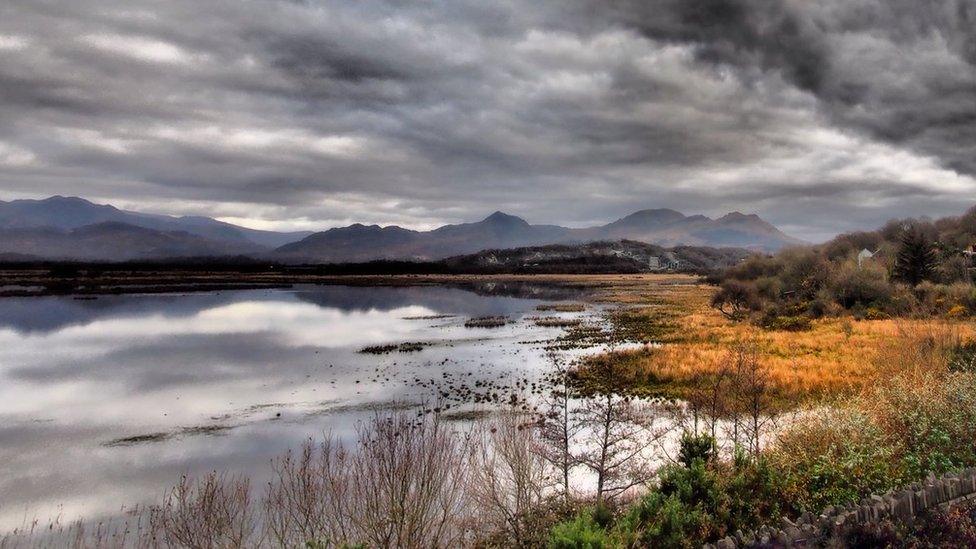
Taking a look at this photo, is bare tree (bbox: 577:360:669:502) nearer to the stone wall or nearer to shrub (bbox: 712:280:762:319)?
the stone wall

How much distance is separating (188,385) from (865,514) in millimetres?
39041

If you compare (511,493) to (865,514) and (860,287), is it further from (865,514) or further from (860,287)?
(860,287)

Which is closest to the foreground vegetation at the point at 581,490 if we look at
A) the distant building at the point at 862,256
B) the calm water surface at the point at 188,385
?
the calm water surface at the point at 188,385

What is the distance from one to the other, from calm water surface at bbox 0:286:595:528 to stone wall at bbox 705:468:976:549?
17.7m

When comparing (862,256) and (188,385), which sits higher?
(862,256)

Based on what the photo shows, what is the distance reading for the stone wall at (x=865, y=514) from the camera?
30.1ft

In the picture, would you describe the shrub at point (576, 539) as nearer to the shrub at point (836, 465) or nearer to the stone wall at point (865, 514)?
the stone wall at point (865, 514)

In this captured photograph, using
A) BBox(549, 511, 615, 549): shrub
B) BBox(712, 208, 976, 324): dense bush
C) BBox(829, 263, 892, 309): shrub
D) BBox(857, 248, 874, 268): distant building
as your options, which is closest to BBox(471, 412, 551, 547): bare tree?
BBox(549, 511, 615, 549): shrub

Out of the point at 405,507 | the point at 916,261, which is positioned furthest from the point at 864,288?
the point at 405,507

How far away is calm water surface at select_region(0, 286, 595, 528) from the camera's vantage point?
2133cm

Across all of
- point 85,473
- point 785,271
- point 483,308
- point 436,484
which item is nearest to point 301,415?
point 85,473

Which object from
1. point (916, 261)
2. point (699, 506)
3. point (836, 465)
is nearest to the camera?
point (699, 506)

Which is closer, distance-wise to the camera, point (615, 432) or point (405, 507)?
point (405, 507)

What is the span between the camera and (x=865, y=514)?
9.71 m
